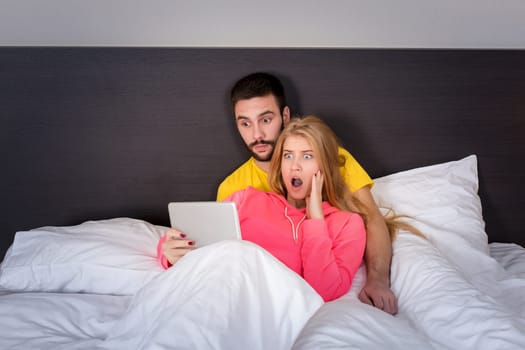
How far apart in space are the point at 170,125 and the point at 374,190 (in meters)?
0.91

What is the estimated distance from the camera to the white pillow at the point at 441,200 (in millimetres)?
1751

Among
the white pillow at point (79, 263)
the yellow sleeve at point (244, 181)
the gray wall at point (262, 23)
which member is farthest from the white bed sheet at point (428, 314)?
the gray wall at point (262, 23)

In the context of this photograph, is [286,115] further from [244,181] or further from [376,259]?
[376,259]

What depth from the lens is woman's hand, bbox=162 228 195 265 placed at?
1.47m

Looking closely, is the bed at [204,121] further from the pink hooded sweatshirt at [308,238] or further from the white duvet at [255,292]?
the pink hooded sweatshirt at [308,238]

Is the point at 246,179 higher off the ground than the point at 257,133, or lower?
lower

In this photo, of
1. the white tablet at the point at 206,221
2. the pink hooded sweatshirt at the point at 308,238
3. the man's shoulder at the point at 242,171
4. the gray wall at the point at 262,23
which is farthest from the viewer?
the gray wall at the point at 262,23

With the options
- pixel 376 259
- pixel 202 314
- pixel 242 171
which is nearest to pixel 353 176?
pixel 376 259

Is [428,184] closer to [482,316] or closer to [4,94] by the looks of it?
[482,316]

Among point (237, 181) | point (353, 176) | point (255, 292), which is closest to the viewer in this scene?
point (255, 292)

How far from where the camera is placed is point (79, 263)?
1.59 metres

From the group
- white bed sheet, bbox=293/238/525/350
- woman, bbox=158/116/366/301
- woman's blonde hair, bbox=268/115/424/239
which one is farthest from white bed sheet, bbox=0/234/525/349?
woman's blonde hair, bbox=268/115/424/239

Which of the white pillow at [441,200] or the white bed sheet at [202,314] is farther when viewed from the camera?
the white pillow at [441,200]

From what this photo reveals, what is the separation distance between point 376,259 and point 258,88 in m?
0.81
